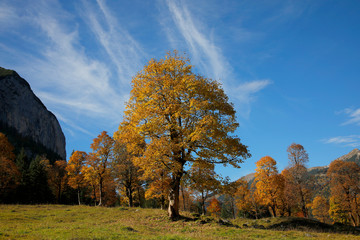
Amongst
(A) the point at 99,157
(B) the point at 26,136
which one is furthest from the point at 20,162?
(B) the point at 26,136

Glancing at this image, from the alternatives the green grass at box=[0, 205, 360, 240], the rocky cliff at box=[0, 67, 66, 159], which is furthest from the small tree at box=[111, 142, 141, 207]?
the rocky cliff at box=[0, 67, 66, 159]

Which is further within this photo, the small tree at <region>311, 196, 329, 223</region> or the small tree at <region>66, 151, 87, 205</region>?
the small tree at <region>311, 196, 329, 223</region>

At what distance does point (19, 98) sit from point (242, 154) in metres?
217

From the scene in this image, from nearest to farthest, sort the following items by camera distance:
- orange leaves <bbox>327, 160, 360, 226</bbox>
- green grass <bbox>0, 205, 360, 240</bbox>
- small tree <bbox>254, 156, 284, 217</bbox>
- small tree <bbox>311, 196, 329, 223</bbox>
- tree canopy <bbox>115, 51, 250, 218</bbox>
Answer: green grass <bbox>0, 205, 360, 240</bbox> → tree canopy <bbox>115, 51, 250, 218</bbox> → orange leaves <bbox>327, 160, 360, 226</bbox> → small tree <bbox>254, 156, 284, 217</bbox> → small tree <bbox>311, 196, 329, 223</bbox>

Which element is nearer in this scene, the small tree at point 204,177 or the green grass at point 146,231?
the green grass at point 146,231

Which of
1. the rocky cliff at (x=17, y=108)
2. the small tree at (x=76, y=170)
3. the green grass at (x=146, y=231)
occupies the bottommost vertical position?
the green grass at (x=146, y=231)

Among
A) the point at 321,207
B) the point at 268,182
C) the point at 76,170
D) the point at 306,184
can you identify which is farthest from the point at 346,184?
the point at 76,170

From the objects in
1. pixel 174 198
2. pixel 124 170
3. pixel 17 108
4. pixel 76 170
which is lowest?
pixel 174 198

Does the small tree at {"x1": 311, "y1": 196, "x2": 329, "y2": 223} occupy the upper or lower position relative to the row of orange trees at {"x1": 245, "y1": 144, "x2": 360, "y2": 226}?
lower

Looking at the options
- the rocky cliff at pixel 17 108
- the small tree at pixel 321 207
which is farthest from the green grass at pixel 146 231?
the rocky cliff at pixel 17 108

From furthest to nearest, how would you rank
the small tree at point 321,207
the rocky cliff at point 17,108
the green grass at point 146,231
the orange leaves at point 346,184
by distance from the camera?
the rocky cliff at point 17,108, the small tree at point 321,207, the orange leaves at point 346,184, the green grass at point 146,231

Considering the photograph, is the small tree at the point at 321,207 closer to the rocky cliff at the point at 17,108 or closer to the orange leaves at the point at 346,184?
the orange leaves at the point at 346,184

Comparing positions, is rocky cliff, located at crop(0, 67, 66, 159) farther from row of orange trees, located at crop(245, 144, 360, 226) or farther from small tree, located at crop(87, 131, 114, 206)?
row of orange trees, located at crop(245, 144, 360, 226)

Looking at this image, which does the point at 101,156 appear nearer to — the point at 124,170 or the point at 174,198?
the point at 124,170
